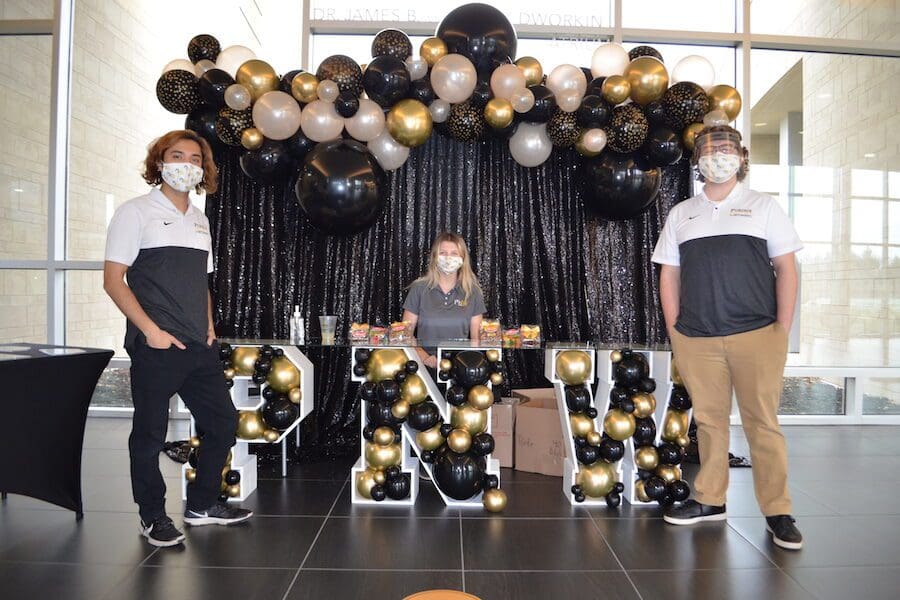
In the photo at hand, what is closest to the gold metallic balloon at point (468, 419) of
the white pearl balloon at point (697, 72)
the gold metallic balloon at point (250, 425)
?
the gold metallic balloon at point (250, 425)

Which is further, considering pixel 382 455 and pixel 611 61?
→ pixel 611 61

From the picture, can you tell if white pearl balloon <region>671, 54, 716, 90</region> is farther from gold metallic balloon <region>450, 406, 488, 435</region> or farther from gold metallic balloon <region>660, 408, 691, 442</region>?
gold metallic balloon <region>450, 406, 488, 435</region>

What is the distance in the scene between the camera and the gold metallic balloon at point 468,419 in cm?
284

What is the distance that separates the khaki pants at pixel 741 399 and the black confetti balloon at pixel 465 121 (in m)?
1.62

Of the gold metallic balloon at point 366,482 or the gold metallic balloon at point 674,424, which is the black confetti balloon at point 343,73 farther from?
the gold metallic balloon at point 674,424

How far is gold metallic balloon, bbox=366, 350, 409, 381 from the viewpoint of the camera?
9.42ft

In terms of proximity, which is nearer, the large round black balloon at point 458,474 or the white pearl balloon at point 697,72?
the large round black balloon at point 458,474

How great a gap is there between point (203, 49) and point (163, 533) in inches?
108

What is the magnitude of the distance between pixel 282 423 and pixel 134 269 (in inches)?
41.9

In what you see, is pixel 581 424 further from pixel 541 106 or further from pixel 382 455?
pixel 541 106

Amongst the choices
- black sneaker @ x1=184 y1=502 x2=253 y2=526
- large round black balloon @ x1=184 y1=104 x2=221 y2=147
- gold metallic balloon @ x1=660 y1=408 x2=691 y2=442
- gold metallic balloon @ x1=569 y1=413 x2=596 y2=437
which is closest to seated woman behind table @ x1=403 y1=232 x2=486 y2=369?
gold metallic balloon @ x1=569 y1=413 x2=596 y2=437

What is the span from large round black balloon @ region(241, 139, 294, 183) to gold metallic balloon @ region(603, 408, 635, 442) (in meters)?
2.31

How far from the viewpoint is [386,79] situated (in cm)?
329

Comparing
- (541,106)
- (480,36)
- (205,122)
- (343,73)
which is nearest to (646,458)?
(541,106)
